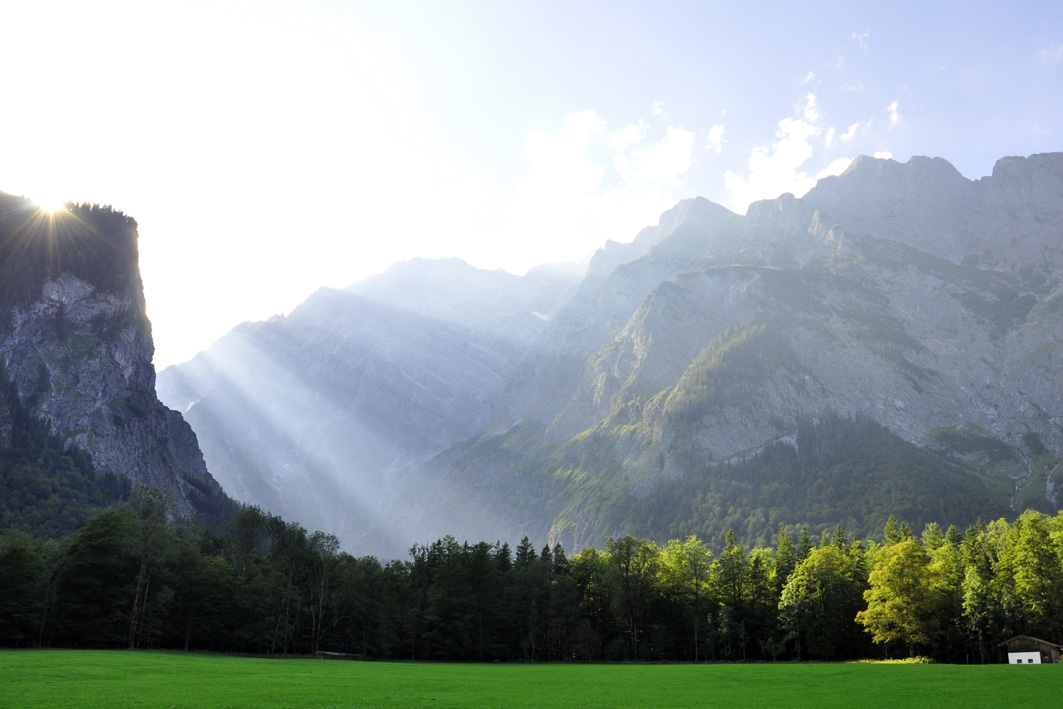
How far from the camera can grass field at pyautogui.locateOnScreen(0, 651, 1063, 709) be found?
33.7 m

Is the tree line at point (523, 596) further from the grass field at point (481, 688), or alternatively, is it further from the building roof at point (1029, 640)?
the grass field at point (481, 688)

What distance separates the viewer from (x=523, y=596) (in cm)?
10912

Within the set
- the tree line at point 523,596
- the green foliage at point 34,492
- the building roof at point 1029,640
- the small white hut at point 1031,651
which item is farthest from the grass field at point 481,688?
the green foliage at point 34,492

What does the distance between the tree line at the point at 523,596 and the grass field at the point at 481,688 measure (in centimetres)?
3017

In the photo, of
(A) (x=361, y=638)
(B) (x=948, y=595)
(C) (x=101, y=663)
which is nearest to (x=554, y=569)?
(A) (x=361, y=638)


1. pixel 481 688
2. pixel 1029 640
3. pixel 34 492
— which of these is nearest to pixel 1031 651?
pixel 1029 640

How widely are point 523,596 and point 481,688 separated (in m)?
65.5

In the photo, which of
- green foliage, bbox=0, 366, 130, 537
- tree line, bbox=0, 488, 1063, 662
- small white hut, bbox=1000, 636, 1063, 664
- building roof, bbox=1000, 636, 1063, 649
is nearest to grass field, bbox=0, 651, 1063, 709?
small white hut, bbox=1000, 636, 1063, 664

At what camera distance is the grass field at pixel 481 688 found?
3369 cm

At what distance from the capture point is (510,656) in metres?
105

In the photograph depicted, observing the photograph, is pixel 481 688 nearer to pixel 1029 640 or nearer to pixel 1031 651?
pixel 1031 651

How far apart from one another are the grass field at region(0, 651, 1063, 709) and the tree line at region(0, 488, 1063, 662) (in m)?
30.2

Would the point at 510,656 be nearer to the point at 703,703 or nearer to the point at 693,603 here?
the point at 693,603

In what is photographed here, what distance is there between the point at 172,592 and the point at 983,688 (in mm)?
87243
